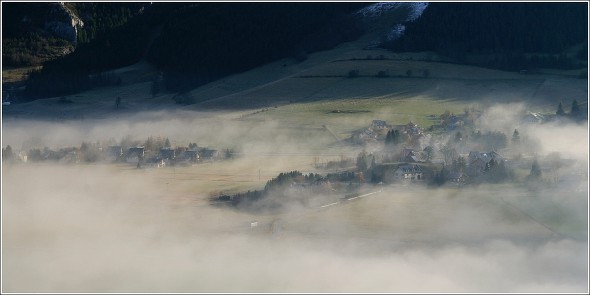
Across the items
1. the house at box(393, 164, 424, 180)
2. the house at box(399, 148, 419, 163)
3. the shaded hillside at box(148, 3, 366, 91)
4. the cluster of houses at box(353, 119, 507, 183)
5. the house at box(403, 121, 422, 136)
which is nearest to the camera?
the cluster of houses at box(353, 119, 507, 183)

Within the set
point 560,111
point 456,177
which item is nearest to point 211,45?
point 560,111

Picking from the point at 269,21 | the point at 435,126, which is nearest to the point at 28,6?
the point at 269,21

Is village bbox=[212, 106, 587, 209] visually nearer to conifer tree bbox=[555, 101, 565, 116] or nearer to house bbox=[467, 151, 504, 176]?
house bbox=[467, 151, 504, 176]

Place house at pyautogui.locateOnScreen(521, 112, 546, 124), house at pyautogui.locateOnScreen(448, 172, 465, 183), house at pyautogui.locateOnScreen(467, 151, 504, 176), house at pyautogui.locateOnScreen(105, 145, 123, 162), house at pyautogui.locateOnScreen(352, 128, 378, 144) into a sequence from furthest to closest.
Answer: house at pyautogui.locateOnScreen(521, 112, 546, 124) < house at pyautogui.locateOnScreen(352, 128, 378, 144) < house at pyautogui.locateOnScreen(105, 145, 123, 162) < house at pyautogui.locateOnScreen(467, 151, 504, 176) < house at pyautogui.locateOnScreen(448, 172, 465, 183)

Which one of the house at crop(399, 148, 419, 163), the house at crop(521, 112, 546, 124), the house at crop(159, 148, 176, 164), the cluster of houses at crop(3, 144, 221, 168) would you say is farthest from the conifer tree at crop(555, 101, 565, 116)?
the house at crop(159, 148, 176, 164)

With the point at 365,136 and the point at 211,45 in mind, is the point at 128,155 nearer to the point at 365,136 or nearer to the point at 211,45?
the point at 365,136

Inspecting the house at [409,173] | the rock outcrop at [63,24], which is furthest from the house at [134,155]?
the rock outcrop at [63,24]

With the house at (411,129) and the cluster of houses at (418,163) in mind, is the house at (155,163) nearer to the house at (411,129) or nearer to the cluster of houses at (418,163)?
the cluster of houses at (418,163)
